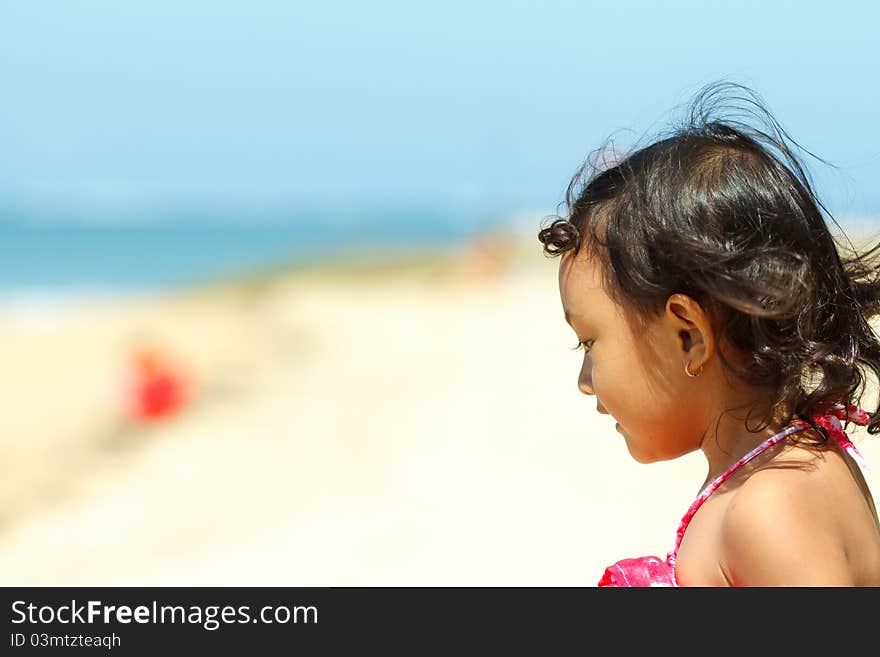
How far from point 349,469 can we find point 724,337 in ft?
14.0

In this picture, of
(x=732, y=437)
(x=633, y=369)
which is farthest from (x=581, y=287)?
(x=732, y=437)

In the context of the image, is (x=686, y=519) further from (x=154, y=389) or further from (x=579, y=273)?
(x=154, y=389)

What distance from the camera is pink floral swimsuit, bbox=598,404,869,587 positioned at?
1605 millimetres

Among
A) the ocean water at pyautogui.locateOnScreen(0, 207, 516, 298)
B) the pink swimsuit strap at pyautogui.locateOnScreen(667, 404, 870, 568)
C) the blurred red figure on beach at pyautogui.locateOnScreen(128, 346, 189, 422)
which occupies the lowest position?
the pink swimsuit strap at pyautogui.locateOnScreen(667, 404, 870, 568)

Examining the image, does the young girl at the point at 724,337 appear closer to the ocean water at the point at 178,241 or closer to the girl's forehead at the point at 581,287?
the girl's forehead at the point at 581,287

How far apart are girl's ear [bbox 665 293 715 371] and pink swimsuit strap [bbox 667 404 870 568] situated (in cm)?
15

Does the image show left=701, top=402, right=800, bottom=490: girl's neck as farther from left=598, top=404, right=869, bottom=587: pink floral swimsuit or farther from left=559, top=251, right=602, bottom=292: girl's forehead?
left=559, top=251, right=602, bottom=292: girl's forehead

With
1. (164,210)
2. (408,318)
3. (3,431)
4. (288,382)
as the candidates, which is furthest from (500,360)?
(164,210)

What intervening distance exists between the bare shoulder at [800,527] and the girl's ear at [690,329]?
182mm

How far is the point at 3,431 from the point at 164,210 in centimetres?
3539

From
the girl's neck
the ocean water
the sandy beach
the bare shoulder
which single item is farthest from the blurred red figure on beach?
the ocean water
